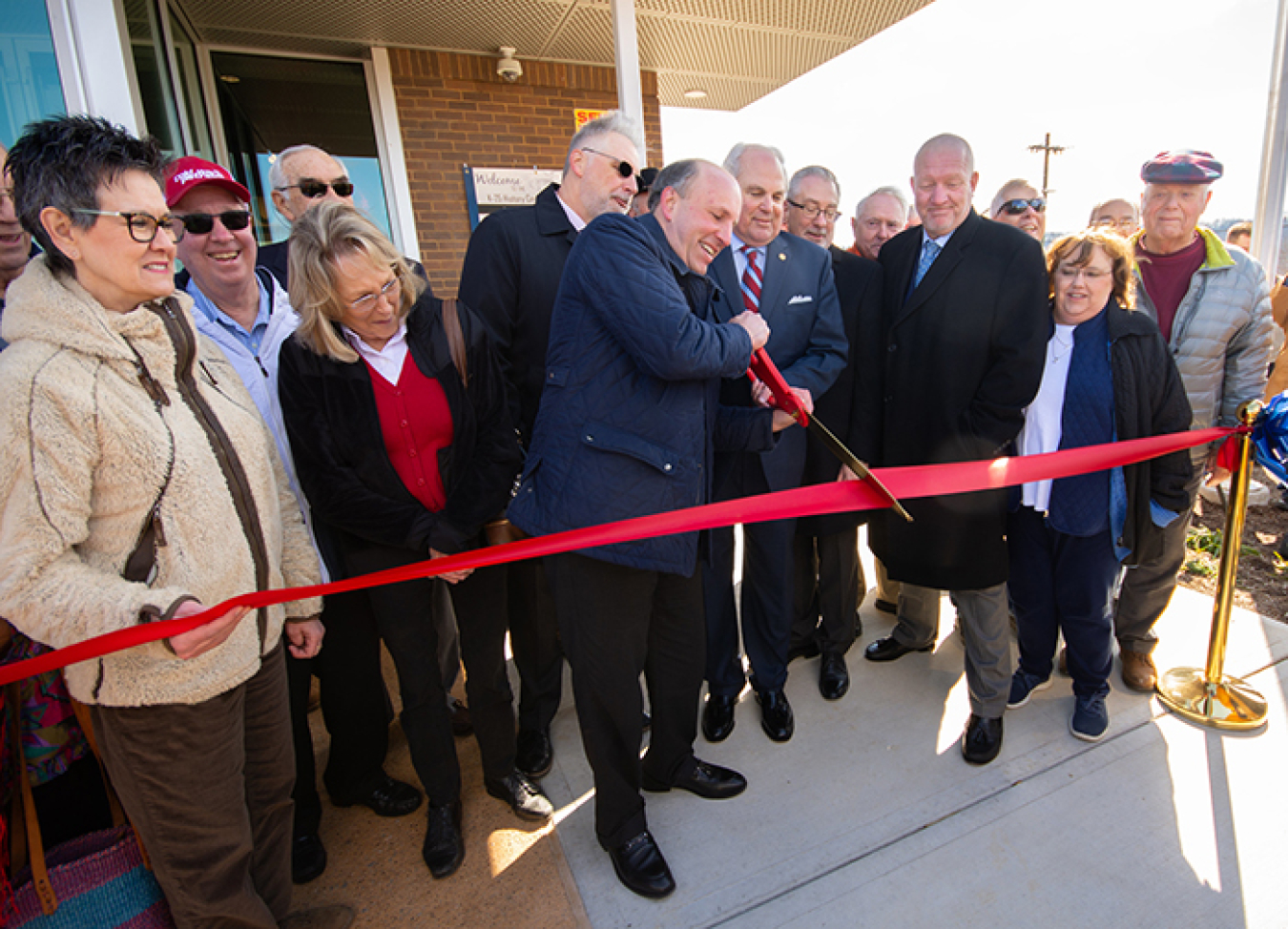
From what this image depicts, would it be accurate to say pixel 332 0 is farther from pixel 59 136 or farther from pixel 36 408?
pixel 36 408

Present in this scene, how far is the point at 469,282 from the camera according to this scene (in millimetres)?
2545

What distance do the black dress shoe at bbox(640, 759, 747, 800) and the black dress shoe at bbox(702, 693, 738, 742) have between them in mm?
266

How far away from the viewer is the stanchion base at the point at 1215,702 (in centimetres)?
270

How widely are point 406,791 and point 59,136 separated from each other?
2.30 metres

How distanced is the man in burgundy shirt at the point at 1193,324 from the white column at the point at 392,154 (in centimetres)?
577

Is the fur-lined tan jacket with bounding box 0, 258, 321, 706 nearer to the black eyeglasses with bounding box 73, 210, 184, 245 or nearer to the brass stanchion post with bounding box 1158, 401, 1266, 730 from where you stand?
the black eyeglasses with bounding box 73, 210, 184, 245

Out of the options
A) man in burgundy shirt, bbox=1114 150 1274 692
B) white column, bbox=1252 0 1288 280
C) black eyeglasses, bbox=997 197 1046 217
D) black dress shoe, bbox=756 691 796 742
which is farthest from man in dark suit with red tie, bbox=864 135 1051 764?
white column, bbox=1252 0 1288 280

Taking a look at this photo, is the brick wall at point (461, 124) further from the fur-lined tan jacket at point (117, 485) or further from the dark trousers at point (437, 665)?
the fur-lined tan jacket at point (117, 485)

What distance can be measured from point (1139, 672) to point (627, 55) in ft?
16.9

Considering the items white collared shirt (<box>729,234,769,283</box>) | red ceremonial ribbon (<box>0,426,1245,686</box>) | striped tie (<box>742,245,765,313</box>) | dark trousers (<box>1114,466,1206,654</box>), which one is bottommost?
dark trousers (<box>1114,466,1206,654</box>)

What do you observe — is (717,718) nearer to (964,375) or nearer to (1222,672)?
(964,375)

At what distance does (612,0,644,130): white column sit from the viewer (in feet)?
16.3

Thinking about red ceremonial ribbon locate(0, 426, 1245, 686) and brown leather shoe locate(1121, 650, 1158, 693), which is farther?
brown leather shoe locate(1121, 650, 1158, 693)

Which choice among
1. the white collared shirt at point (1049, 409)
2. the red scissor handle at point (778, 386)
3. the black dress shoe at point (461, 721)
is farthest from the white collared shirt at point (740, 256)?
the black dress shoe at point (461, 721)
